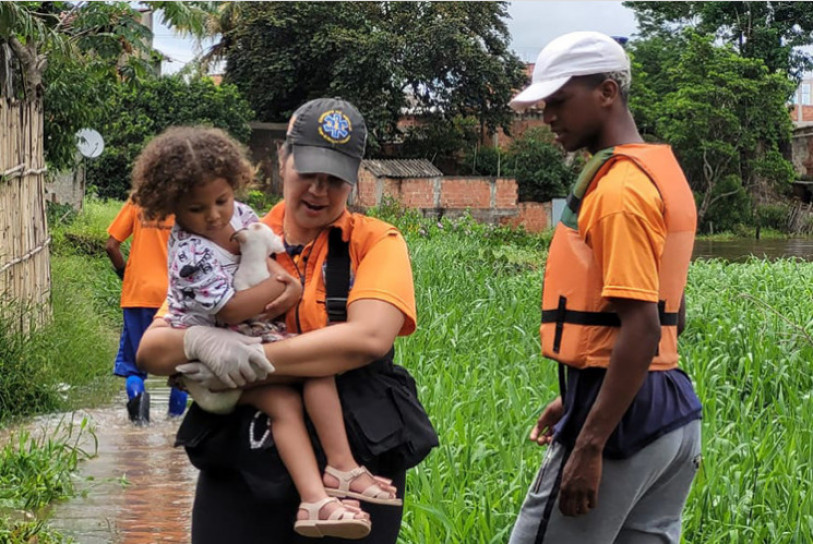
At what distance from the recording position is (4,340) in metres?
6.66

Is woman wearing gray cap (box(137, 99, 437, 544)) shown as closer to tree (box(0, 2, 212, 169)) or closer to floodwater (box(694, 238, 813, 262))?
tree (box(0, 2, 212, 169))

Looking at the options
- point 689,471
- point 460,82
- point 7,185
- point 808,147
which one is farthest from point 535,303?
point 808,147

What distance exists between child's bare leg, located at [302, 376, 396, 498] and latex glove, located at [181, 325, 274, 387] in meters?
0.11

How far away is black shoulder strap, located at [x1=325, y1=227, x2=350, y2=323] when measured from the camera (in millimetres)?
2553

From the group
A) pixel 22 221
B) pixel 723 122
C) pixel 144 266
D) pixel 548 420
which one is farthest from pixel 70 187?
pixel 723 122

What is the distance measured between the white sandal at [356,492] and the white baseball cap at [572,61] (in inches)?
35.6

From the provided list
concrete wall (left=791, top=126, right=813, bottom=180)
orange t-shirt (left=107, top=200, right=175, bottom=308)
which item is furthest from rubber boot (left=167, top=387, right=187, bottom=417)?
concrete wall (left=791, top=126, right=813, bottom=180)

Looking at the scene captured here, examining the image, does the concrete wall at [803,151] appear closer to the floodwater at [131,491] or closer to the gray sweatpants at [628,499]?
the floodwater at [131,491]

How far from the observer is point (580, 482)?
263 centimetres

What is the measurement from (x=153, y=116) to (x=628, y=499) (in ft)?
103

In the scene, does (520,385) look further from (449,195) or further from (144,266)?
(449,195)

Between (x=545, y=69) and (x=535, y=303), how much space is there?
6710mm

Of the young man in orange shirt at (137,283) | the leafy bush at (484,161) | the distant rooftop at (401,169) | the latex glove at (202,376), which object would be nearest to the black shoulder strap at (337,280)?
the latex glove at (202,376)

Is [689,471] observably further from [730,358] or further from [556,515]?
[730,358]
